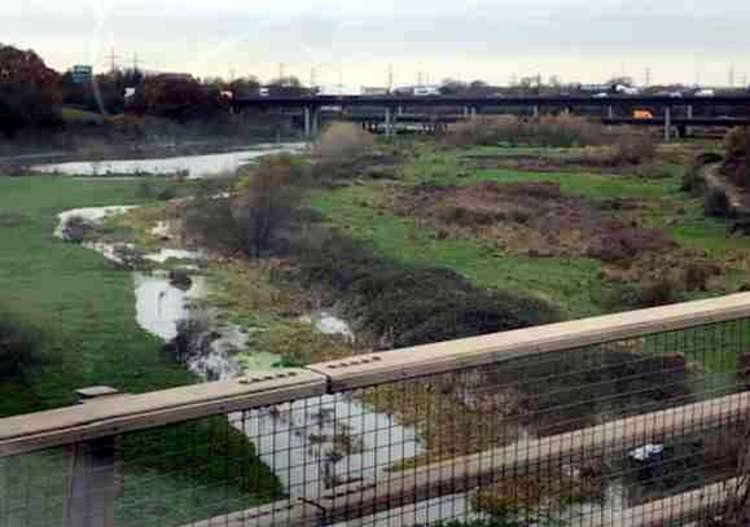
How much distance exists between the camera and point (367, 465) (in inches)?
69.4

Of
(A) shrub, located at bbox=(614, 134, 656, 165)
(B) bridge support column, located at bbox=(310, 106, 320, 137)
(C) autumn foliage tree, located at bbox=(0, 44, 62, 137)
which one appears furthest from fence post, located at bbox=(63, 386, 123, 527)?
(A) shrub, located at bbox=(614, 134, 656, 165)

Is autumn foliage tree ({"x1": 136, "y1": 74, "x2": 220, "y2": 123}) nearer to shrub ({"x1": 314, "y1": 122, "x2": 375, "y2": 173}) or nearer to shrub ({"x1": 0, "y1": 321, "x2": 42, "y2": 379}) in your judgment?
shrub ({"x1": 314, "y1": 122, "x2": 375, "y2": 173})

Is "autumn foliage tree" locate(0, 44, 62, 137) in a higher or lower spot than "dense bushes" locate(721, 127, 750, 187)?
higher

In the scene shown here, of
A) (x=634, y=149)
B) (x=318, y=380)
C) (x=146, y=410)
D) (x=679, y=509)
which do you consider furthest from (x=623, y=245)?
(x=146, y=410)

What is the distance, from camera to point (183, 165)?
308 centimetres

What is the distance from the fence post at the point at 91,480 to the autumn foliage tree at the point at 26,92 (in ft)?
4.10

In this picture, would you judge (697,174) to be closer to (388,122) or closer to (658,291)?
(658,291)

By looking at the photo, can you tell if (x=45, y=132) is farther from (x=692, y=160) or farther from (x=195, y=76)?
(x=692, y=160)

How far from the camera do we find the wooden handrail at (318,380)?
128cm

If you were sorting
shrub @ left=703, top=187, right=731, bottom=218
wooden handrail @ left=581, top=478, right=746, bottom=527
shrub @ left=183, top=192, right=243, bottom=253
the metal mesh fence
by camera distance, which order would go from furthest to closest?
shrub @ left=703, top=187, right=731, bottom=218
shrub @ left=183, top=192, right=243, bottom=253
wooden handrail @ left=581, top=478, right=746, bottom=527
the metal mesh fence

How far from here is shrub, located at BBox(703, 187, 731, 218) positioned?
13.4 feet

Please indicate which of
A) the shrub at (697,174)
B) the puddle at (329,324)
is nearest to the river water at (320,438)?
the puddle at (329,324)

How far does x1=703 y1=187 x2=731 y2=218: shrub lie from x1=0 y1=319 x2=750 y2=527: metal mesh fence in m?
1.81

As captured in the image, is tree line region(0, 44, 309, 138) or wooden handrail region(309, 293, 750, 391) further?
tree line region(0, 44, 309, 138)
